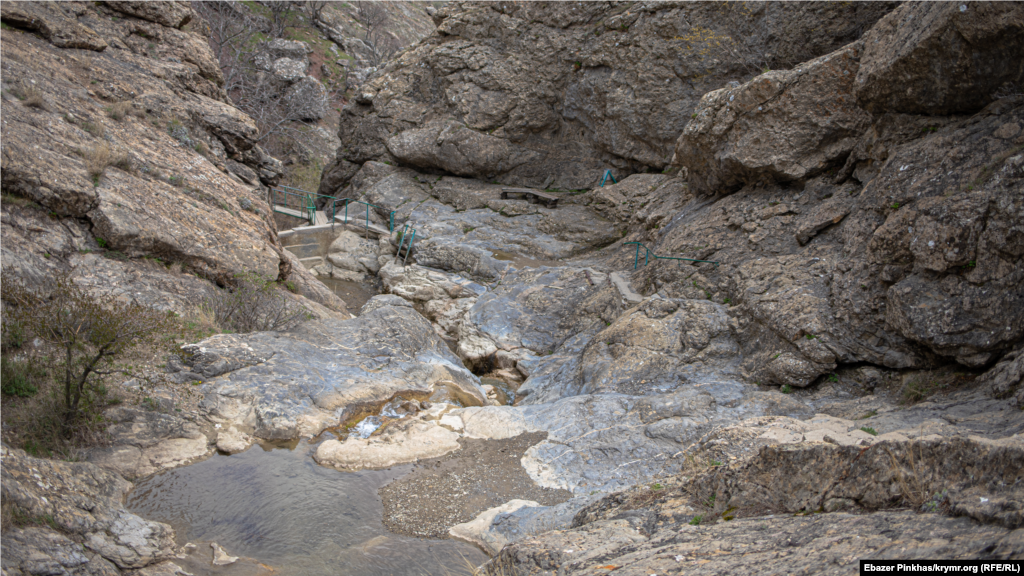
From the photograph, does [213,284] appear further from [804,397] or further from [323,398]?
[804,397]

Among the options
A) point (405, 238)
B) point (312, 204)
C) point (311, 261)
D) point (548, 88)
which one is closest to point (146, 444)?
point (405, 238)

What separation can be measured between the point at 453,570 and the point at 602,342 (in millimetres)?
5221

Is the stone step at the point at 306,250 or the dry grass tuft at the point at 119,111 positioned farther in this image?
the stone step at the point at 306,250

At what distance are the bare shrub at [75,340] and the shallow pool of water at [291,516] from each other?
105 cm

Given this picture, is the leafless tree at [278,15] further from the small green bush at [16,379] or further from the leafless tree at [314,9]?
the small green bush at [16,379]

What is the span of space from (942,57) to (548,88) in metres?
14.4

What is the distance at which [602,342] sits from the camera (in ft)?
31.4

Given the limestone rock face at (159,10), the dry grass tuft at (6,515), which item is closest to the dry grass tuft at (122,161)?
the limestone rock face at (159,10)

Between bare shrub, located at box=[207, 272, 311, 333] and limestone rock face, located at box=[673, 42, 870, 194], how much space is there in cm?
872

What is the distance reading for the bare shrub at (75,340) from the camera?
541 cm

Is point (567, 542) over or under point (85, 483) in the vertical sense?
over

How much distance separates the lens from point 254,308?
9219mm

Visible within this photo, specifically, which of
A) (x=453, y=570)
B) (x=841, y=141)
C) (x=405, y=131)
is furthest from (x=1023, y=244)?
(x=405, y=131)

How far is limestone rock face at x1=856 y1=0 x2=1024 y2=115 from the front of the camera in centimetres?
614
